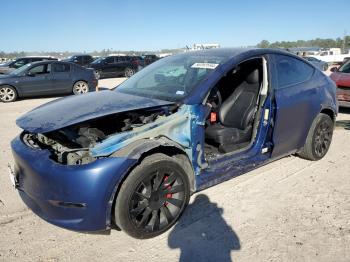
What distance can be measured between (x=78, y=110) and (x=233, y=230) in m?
1.90

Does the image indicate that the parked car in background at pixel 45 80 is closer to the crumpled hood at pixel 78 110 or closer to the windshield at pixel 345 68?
the windshield at pixel 345 68

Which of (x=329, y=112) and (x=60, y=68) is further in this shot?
(x=60, y=68)

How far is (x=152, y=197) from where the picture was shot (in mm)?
3043

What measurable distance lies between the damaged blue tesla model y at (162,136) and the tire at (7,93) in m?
8.68

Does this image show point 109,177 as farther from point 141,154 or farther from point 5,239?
point 5,239

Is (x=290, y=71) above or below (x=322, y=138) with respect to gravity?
above

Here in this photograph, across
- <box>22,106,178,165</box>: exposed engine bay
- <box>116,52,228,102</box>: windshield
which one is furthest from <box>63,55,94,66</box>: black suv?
<box>22,106,178,165</box>: exposed engine bay

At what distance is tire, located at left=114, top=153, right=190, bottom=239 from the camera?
2852 millimetres

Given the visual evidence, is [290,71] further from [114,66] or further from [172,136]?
[114,66]

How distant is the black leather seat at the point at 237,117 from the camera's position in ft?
13.3

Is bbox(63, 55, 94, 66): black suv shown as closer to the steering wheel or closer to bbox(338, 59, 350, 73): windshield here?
bbox(338, 59, 350, 73): windshield

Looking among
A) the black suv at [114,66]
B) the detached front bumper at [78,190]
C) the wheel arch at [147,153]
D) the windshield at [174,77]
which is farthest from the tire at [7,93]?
the wheel arch at [147,153]

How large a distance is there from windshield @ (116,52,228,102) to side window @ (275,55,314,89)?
0.82 metres

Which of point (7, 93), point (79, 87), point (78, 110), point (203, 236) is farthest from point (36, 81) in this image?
point (203, 236)
